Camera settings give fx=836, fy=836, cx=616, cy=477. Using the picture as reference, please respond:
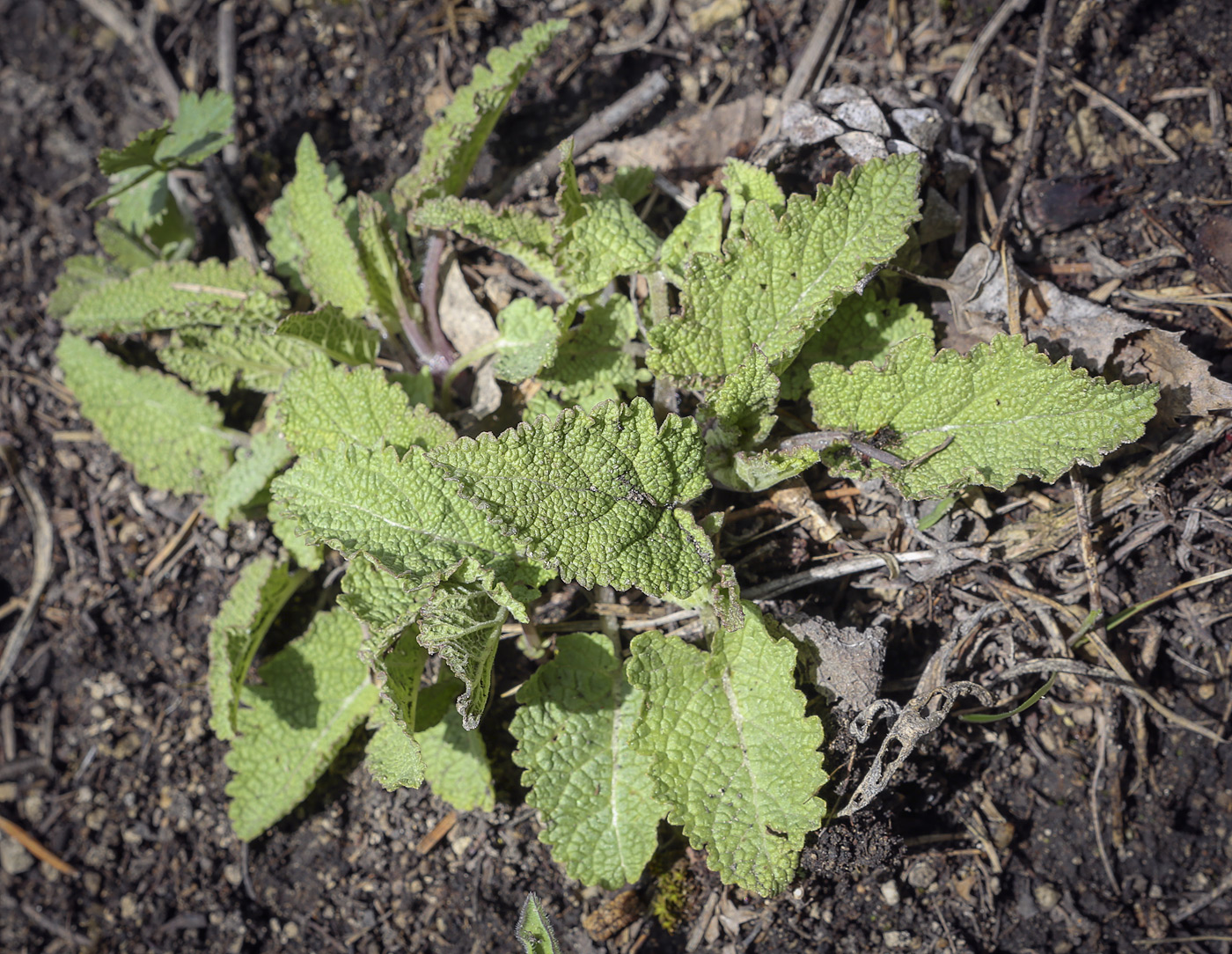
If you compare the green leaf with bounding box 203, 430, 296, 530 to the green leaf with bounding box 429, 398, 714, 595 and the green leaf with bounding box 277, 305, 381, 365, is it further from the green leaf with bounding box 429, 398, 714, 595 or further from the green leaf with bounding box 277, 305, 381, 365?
the green leaf with bounding box 429, 398, 714, 595

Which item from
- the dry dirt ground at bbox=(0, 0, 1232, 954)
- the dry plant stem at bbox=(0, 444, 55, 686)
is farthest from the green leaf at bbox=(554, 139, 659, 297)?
the dry plant stem at bbox=(0, 444, 55, 686)

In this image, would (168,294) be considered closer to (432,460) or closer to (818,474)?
(432,460)

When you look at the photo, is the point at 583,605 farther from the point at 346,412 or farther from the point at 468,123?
the point at 468,123

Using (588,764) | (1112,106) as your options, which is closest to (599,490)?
(588,764)

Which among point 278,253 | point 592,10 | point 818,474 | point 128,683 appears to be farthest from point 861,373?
point 128,683

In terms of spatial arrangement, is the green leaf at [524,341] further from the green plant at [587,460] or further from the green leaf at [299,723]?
the green leaf at [299,723]
